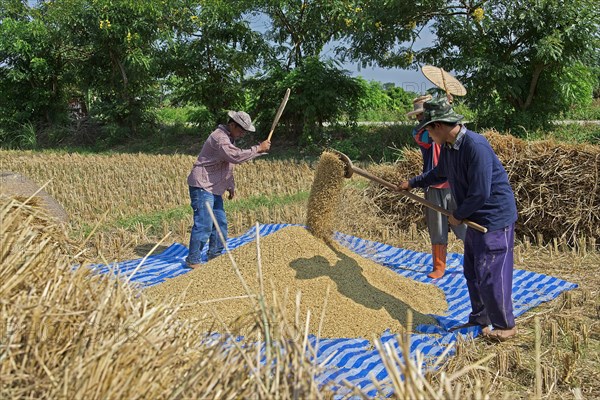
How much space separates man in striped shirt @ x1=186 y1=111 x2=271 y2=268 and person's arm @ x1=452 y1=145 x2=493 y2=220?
7.35 feet

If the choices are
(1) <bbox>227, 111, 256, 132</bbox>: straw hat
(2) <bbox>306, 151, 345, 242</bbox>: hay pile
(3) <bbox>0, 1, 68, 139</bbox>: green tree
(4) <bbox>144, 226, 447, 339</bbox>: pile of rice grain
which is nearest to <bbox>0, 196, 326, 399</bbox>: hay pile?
(4) <bbox>144, 226, 447, 339</bbox>: pile of rice grain

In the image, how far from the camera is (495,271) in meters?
3.68

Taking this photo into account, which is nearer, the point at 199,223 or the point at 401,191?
the point at 401,191

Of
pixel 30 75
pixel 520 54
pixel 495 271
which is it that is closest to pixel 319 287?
pixel 495 271

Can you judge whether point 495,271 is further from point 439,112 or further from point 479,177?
point 439,112

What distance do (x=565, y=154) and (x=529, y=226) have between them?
84 cm

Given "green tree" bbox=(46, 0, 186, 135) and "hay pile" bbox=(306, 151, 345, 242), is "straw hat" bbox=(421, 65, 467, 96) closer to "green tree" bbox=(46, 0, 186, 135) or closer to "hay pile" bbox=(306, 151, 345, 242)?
"hay pile" bbox=(306, 151, 345, 242)

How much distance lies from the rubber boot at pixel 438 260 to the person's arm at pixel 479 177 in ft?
5.44

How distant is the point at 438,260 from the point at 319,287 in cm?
140

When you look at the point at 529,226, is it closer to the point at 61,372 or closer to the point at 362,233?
the point at 362,233

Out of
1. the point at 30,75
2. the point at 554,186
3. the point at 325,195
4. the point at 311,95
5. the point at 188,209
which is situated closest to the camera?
the point at 325,195

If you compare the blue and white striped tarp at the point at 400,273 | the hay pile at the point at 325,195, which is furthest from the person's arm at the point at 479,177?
the hay pile at the point at 325,195

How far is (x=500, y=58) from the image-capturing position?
41.8 feet

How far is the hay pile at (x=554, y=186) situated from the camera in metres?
6.14
